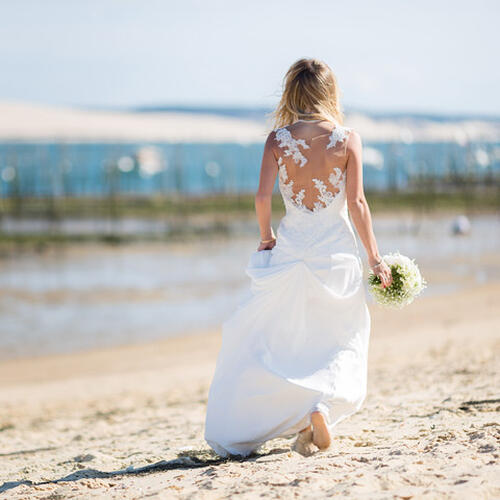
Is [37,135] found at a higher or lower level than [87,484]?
higher

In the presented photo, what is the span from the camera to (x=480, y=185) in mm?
51969

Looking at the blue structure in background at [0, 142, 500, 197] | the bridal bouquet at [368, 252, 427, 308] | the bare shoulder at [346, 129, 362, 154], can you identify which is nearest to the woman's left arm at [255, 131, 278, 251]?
the bare shoulder at [346, 129, 362, 154]

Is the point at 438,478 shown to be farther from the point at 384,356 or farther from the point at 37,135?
the point at 37,135

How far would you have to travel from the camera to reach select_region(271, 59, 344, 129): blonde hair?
422 centimetres

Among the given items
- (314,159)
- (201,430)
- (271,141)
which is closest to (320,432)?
(314,159)

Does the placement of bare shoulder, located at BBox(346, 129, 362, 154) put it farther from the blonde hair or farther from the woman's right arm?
the blonde hair

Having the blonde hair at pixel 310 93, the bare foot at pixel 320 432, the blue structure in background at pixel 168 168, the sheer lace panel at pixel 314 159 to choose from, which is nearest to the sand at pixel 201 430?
the bare foot at pixel 320 432

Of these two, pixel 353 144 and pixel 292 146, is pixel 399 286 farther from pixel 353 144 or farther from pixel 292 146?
pixel 292 146

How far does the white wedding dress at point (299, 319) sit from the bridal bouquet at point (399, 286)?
0.13m

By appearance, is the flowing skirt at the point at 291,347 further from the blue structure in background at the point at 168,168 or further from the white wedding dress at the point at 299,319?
the blue structure in background at the point at 168,168

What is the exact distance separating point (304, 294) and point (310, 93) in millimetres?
1150

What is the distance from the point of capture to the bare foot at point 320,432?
4.05 m

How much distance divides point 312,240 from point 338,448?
1.22 m

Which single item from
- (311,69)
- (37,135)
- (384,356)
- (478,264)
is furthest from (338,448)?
(37,135)
